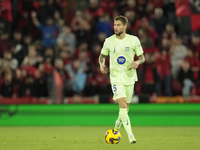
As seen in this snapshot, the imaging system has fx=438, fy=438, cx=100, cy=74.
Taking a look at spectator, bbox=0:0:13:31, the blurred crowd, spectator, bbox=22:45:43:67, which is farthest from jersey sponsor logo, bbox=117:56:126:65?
spectator, bbox=0:0:13:31

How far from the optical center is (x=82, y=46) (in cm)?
1530

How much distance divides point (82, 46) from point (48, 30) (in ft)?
5.50

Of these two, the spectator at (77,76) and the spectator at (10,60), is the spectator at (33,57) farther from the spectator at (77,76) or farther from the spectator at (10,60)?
the spectator at (77,76)

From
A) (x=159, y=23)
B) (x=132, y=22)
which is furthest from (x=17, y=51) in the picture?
(x=159, y=23)

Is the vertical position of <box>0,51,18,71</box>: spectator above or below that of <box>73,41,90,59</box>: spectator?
below

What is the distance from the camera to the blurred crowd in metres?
13.9

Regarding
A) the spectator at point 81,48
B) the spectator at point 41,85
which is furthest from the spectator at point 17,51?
the spectator at point 81,48

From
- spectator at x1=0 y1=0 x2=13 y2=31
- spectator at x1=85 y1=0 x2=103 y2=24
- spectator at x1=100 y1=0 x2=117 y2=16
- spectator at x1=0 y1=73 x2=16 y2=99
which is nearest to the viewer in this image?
spectator at x1=0 y1=73 x2=16 y2=99

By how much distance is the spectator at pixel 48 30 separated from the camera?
1612 cm

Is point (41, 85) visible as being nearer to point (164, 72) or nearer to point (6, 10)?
point (6, 10)

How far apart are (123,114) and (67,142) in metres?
1.28

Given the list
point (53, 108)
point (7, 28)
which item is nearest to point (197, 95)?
point (53, 108)

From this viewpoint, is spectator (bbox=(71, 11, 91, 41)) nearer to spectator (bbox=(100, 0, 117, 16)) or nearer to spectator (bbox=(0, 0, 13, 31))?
spectator (bbox=(100, 0, 117, 16))

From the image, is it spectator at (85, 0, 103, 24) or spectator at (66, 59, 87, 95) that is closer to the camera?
spectator at (66, 59, 87, 95)
